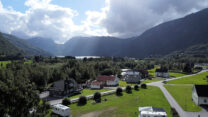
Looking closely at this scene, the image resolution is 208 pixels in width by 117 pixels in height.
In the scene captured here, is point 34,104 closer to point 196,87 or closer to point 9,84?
point 9,84

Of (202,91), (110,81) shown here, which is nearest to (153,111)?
(202,91)

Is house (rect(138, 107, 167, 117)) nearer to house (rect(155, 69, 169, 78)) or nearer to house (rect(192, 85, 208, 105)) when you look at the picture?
house (rect(192, 85, 208, 105))

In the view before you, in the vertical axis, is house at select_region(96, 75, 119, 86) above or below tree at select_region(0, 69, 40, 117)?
below

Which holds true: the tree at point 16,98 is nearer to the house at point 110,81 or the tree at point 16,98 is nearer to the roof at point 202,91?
the roof at point 202,91

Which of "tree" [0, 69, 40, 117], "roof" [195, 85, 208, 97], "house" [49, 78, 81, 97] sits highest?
"tree" [0, 69, 40, 117]

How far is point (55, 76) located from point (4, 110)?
7405cm

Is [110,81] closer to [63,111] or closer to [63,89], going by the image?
[63,89]

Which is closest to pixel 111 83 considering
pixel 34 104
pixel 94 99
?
pixel 94 99

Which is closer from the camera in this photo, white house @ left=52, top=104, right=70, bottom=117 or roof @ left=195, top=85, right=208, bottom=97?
white house @ left=52, top=104, right=70, bottom=117

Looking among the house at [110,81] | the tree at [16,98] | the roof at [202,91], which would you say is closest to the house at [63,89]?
the house at [110,81]

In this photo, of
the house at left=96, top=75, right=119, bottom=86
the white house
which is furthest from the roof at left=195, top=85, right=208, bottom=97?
the house at left=96, top=75, right=119, bottom=86

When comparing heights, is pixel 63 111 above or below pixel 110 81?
above

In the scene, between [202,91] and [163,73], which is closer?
[202,91]

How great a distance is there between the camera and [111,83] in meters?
70.8
